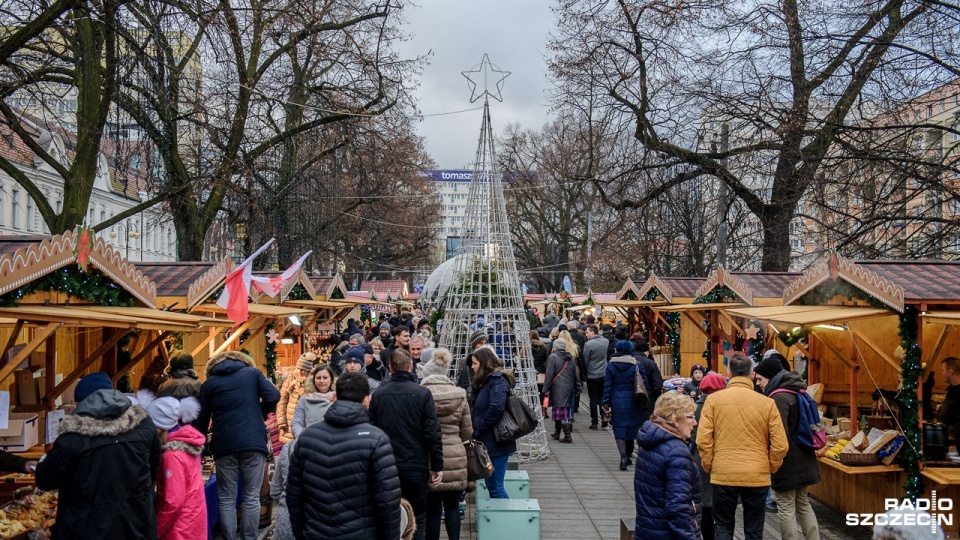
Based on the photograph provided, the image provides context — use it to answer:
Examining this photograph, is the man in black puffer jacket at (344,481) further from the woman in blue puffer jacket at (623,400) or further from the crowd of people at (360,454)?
the woman in blue puffer jacket at (623,400)

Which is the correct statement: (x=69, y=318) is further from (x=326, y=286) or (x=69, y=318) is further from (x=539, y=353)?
(x=326, y=286)

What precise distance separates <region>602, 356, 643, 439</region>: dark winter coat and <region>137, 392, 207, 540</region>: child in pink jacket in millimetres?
6602

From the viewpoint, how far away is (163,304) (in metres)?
11.8

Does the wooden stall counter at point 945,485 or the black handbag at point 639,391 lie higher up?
the black handbag at point 639,391

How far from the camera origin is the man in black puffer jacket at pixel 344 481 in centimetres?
493

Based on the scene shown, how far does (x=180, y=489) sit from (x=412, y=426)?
1.66 m

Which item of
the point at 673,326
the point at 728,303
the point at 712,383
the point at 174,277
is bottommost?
the point at 673,326

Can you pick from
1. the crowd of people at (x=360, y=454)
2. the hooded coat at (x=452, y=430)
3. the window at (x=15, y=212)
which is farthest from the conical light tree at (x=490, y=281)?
the window at (x=15, y=212)

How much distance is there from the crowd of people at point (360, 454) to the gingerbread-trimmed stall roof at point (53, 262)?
3.30ft

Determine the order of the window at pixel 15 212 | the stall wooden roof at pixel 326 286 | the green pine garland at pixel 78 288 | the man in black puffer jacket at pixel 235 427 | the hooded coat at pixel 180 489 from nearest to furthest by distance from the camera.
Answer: the hooded coat at pixel 180 489 < the green pine garland at pixel 78 288 < the man in black puffer jacket at pixel 235 427 < the stall wooden roof at pixel 326 286 < the window at pixel 15 212

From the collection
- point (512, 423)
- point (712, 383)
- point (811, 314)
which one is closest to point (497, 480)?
point (512, 423)

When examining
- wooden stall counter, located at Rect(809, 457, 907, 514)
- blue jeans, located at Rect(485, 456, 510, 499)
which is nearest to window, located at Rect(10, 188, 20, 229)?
blue jeans, located at Rect(485, 456, 510, 499)

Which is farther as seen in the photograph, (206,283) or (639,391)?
(206,283)

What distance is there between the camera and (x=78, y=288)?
8.28m
